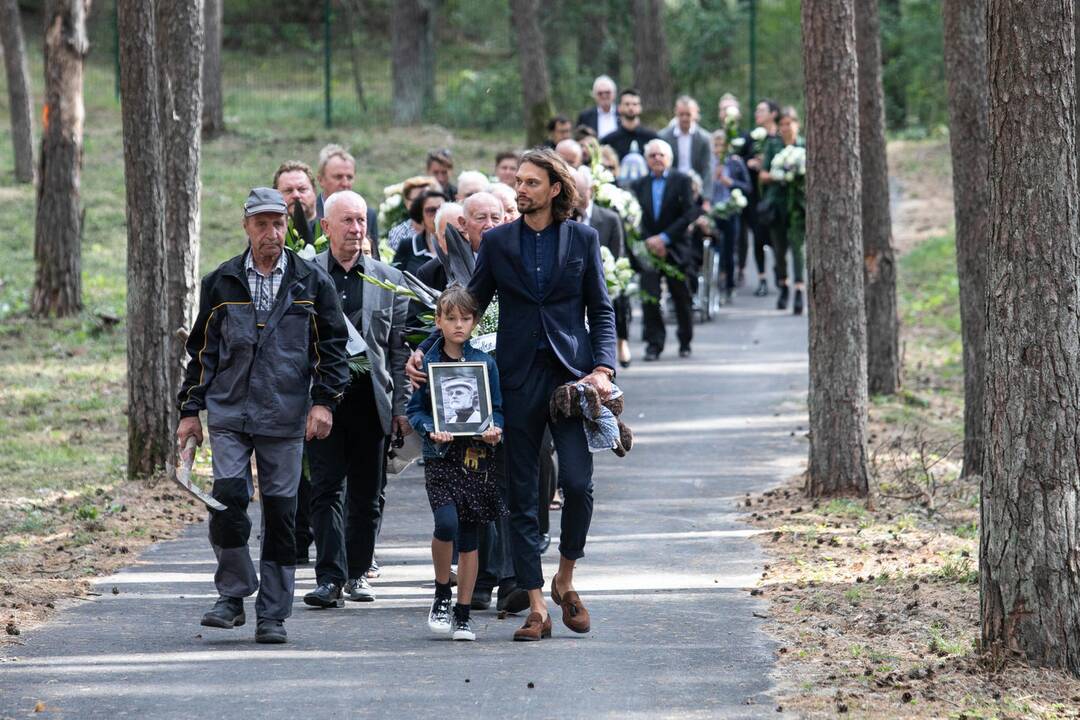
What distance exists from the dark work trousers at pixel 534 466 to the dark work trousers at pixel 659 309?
9.35 metres

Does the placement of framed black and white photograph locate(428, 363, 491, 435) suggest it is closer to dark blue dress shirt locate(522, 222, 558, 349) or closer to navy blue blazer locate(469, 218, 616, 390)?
navy blue blazer locate(469, 218, 616, 390)

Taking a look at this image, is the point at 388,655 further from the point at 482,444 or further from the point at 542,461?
the point at 542,461

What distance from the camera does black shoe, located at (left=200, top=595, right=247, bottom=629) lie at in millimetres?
8242

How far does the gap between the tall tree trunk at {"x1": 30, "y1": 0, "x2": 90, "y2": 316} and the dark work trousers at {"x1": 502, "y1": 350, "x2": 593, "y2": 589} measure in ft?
43.7

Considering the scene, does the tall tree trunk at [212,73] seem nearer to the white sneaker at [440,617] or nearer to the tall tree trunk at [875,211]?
the tall tree trunk at [875,211]

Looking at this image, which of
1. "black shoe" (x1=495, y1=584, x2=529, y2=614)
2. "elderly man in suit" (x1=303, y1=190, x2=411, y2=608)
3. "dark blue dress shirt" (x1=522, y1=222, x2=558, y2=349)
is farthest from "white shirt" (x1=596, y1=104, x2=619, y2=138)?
"dark blue dress shirt" (x1=522, y1=222, x2=558, y2=349)

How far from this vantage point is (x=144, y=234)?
12.4m

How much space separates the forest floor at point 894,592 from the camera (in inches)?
279

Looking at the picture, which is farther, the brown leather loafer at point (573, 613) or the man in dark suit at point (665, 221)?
the man in dark suit at point (665, 221)

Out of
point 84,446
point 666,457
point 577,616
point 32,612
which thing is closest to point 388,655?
point 577,616

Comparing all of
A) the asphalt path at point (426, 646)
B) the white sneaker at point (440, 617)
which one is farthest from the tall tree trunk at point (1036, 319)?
the white sneaker at point (440, 617)

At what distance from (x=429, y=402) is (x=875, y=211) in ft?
29.6

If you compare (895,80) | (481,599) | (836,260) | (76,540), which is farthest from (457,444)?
(895,80)

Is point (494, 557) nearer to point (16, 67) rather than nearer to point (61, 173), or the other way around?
point (61, 173)
